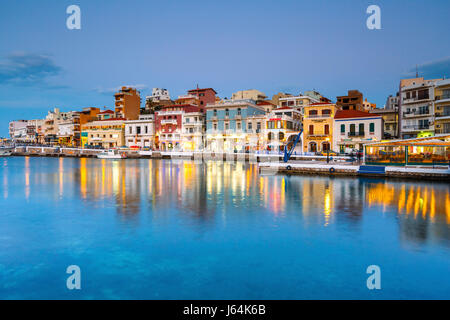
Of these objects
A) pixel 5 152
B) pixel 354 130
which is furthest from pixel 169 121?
pixel 5 152

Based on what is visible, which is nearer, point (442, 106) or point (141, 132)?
point (442, 106)

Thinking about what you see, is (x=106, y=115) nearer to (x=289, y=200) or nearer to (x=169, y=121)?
(x=169, y=121)

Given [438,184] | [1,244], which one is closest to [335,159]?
[438,184]

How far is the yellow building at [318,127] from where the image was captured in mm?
50906

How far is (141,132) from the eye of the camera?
75.8 metres

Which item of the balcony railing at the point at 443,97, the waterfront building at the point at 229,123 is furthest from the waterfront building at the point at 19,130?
the balcony railing at the point at 443,97

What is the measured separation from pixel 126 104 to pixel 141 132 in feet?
46.0

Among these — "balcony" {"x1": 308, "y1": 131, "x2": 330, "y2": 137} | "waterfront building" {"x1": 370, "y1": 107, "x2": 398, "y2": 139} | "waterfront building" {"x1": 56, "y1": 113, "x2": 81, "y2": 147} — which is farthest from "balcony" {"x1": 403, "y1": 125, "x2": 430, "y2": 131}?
"waterfront building" {"x1": 56, "y1": 113, "x2": 81, "y2": 147}

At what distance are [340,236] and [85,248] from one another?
9.04 metres

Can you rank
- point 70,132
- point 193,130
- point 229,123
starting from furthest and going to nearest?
point 70,132, point 193,130, point 229,123

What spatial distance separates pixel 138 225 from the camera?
13.1 metres

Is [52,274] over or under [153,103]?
under
